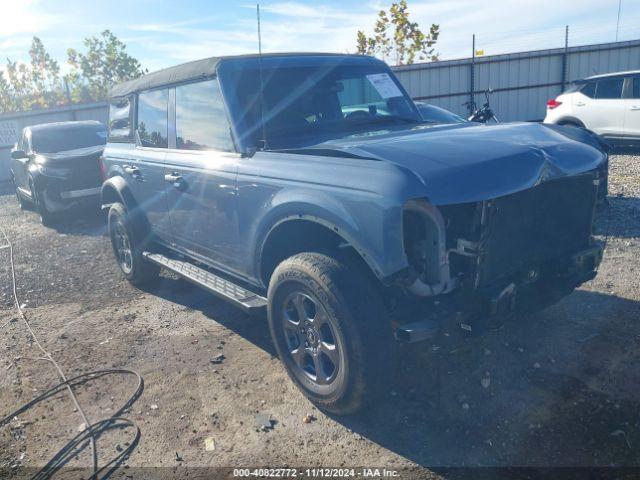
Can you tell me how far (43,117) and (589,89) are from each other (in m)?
16.7

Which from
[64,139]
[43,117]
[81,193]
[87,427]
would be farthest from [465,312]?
[43,117]

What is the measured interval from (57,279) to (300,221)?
4.59 meters

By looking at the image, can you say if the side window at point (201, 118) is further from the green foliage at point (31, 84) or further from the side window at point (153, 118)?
the green foliage at point (31, 84)

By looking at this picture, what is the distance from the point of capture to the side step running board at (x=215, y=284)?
3672mm

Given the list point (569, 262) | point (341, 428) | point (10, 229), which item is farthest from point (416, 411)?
point (10, 229)

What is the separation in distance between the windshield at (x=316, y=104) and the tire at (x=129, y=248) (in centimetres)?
220

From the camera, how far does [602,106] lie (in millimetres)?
11344

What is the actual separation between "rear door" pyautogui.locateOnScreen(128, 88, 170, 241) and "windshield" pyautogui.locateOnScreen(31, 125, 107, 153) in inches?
224

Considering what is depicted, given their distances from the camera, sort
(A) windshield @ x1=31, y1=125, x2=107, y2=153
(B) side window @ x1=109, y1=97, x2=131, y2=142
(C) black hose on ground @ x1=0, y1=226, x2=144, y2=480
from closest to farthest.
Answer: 1. (C) black hose on ground @ x1=0, y1=226, x2=144, y2=480
2. (B) side window @ x1=109, y1=97, x2=131, y2=142
3. (A) windshield @ x1=31, y1=125, x2=107, y2=153

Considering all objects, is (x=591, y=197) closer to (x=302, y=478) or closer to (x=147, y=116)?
(x=302, y=478)

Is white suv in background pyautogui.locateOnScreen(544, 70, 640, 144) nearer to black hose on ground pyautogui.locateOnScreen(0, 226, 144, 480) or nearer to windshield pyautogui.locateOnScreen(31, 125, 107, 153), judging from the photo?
windshield pyautogui.locateOnScreen(31, 125, 107, 153)

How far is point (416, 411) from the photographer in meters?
3.27

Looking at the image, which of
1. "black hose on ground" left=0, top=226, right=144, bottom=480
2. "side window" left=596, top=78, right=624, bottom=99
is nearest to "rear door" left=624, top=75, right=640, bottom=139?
"side window" left=596, top=78, right=624, bottom=99

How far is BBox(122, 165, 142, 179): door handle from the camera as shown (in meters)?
5.12
